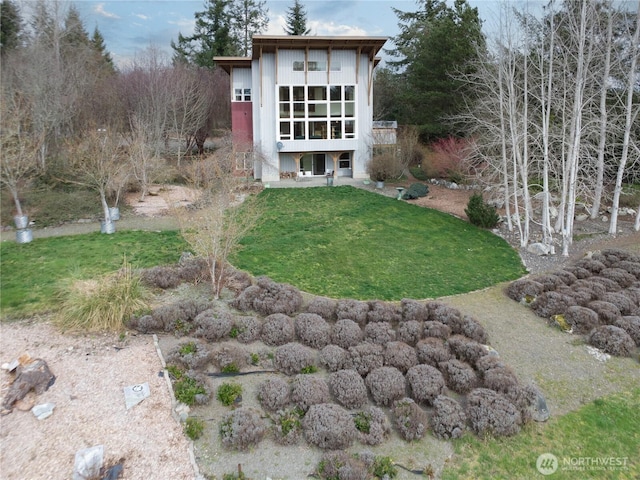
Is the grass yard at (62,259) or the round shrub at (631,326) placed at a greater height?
the grass yard at (62,259)

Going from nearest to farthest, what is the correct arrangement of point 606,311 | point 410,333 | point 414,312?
point 410,333, point 414,312, point 606,311

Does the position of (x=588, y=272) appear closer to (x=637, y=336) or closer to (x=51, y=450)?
(x=637, y=336)

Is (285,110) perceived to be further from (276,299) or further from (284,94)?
(276,299)

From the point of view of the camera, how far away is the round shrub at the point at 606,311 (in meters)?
9.48

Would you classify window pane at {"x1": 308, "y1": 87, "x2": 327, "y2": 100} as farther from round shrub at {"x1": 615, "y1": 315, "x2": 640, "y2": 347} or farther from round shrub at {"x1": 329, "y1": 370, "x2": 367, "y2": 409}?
round shrub at {"x1": 329, "y1": 370, "x2": 367, "y2": 409}

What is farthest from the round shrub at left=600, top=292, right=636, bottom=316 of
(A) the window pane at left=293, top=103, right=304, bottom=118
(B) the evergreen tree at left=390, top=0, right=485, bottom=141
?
(A) the window pane at left=293, top=103, right=304, bottom=118

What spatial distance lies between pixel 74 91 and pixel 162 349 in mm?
22225

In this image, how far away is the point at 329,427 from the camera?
19.3ft

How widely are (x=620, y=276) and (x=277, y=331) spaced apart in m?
9.32

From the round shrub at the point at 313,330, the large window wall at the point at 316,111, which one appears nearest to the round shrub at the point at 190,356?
the round shrub at the point at 313,330

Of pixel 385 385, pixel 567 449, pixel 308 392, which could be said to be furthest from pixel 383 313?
pixel 567 449

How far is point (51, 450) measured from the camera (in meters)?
5.43

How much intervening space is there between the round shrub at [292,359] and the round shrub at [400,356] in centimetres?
131

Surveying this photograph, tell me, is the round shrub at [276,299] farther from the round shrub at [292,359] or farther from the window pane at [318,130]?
the window pane at [318,130]
